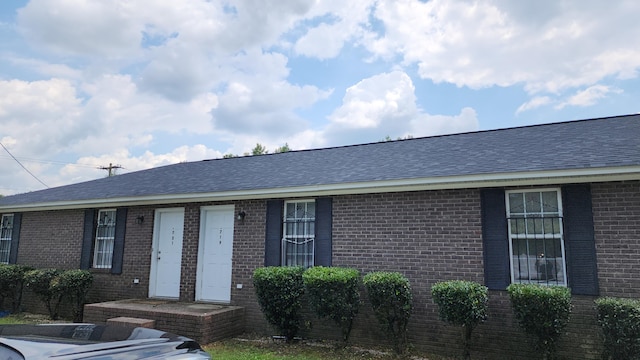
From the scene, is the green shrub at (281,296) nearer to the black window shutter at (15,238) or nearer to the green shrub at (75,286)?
the green shrub at (75,286)

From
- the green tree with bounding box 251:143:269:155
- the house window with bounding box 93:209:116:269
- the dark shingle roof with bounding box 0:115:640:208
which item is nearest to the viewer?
the dark shingle roof with bounding box 0:115:640:208

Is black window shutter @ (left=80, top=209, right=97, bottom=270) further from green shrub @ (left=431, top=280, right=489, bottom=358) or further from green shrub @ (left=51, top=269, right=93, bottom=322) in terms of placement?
green shrub @ (left=431, top=280, right=489, bottom=358)

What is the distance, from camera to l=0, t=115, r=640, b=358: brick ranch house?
5.88m

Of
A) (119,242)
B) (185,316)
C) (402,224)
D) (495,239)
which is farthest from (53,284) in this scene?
(495,239)

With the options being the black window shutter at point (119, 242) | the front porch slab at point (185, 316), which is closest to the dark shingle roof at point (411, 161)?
the black window shutter at point (119, 242)

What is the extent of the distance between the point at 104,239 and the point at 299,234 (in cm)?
556

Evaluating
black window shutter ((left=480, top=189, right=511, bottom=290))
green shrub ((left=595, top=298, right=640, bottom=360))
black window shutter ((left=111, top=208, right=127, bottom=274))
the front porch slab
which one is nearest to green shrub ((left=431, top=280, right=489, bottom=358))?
black window shutter ((left=480, top=189, right=511, bottom=290))

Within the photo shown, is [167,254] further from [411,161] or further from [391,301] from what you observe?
[411,161]

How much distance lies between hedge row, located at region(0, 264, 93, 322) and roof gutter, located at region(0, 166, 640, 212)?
1.79 meters

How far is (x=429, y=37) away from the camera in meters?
10.0

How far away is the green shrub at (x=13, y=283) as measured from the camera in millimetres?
10359

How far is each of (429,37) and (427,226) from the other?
5365mm

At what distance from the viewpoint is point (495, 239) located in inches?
254

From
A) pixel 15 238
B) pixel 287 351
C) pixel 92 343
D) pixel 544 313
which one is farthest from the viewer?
pixel 15 238
